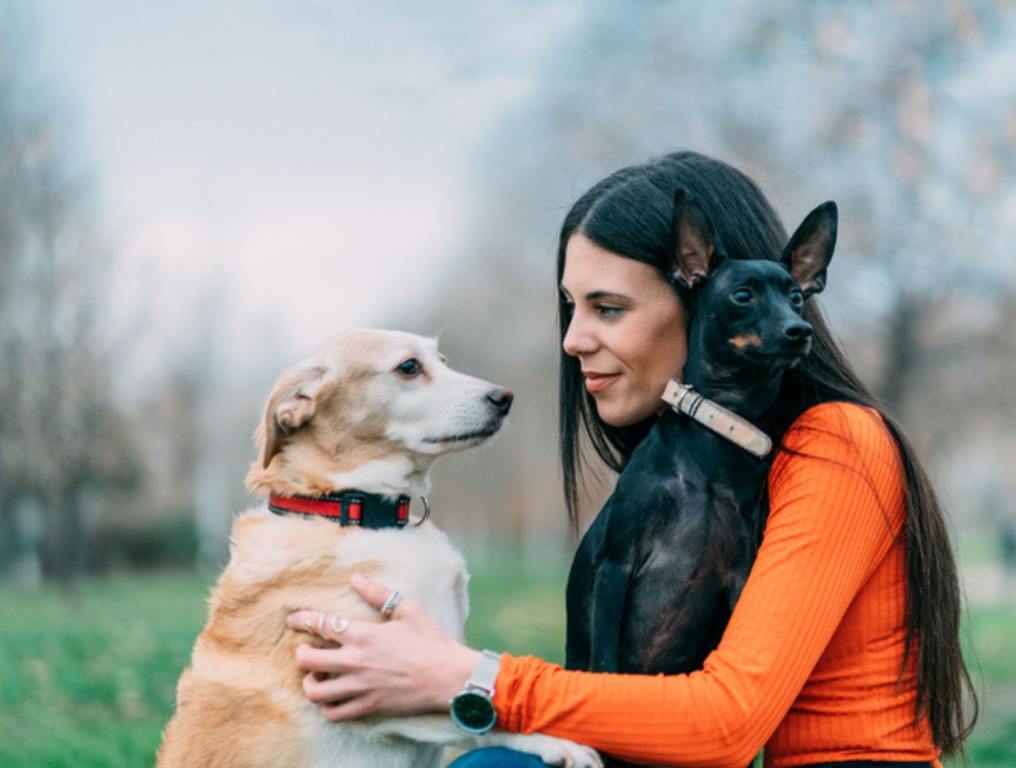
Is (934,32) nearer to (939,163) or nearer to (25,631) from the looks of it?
(939,163)

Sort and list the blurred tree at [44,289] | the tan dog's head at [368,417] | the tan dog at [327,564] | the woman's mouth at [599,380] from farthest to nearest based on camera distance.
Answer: the blurred tree at [44,289], the tan dog's head at [368,417], the woman's mouth at [599,380], the tan dog at [327,564]

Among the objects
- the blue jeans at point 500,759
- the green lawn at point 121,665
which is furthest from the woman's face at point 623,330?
the green lawn at point 121,665

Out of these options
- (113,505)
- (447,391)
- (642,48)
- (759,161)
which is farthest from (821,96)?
(113,505)

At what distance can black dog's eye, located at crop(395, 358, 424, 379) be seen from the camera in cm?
343

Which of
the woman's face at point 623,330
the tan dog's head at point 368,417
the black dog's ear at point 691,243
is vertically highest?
the black dog's ear at point 691,243

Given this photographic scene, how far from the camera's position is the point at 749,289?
2475 millimetres

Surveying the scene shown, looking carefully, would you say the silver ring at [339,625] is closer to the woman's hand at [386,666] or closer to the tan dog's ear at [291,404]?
the woman's hand at [386,666]

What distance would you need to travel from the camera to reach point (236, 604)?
2865 millimetres

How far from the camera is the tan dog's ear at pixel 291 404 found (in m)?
3.11

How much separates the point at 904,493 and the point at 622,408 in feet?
2.45

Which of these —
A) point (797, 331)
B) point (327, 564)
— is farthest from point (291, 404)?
point (797, 331)

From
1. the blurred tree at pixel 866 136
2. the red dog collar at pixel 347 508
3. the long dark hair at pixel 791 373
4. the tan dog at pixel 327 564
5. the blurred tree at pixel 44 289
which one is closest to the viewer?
the long dark hair at pixel 791 373

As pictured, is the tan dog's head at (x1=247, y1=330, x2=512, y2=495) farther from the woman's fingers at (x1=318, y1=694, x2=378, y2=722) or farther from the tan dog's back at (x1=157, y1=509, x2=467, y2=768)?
the woman's fingers at (x1=318, y1=694, x2=378, y2=722)

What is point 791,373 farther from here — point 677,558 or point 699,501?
point 677,558
